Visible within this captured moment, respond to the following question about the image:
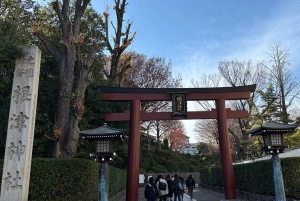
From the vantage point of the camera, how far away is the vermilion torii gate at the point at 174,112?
12.8 metres

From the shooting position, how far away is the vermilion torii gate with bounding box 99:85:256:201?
1275 cm

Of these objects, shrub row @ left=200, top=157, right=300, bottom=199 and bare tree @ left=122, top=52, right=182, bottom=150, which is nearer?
shrub row @ left=200, top=157, right=300, bottom=199

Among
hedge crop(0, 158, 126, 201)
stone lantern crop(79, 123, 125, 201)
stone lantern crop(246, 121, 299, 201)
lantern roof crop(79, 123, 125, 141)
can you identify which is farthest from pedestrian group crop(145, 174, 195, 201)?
stone lantern crop(246, 121, 299, 201)

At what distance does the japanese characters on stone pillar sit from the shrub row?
29.4 feet

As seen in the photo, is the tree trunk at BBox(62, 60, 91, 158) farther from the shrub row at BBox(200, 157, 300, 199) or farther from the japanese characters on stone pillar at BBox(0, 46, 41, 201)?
the shrub row at BBox(200, 157, 300, 199)

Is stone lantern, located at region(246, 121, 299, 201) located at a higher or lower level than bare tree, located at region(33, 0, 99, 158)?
lower

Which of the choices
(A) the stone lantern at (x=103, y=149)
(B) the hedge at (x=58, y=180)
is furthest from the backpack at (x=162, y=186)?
(B) the hedge at (x=58, y=180)

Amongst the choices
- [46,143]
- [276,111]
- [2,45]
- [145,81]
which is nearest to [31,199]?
[46,143]

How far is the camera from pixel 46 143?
39.4 feet

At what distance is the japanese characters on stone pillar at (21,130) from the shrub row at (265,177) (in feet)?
29.4

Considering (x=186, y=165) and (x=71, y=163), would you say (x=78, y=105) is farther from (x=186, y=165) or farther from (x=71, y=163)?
(x=186, y=165)

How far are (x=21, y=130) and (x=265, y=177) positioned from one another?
9601 millimetres

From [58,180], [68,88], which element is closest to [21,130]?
[58,180]

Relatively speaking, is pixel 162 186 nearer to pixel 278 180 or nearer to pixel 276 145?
pixel 278 180
